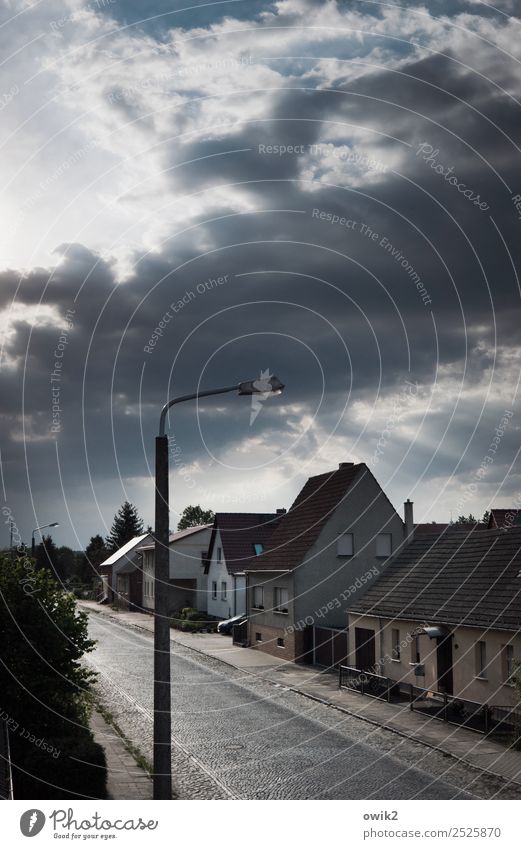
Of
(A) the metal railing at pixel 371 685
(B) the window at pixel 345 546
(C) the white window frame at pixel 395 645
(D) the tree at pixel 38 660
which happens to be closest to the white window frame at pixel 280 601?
(B) the window at pixel 345 546

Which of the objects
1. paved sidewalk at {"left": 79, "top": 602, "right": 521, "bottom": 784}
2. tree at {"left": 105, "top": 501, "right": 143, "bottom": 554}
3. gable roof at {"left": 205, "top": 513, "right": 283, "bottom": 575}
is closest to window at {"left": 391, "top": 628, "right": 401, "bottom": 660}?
paved sidewalk at {"left": 79, "top": 602, "right": 521, "bottom": 784}

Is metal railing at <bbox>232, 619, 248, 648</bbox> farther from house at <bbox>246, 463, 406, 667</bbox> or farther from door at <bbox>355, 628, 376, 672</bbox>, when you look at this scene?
door at <bbox>355, 628, 376, 672</bbox>

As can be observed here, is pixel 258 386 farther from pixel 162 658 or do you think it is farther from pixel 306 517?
pixel 306 517

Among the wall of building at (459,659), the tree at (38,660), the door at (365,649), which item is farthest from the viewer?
the door at (365,649)

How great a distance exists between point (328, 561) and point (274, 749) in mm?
19657

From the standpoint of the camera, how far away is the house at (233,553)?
56.8m

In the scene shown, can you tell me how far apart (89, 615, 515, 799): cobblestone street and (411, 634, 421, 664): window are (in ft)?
13.0

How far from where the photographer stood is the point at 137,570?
8375 centimetres

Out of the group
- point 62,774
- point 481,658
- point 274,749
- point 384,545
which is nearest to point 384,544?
point 384,545

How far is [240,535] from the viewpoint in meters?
58.6

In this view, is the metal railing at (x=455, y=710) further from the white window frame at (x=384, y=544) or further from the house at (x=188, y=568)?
the house at (x=188, y=568)

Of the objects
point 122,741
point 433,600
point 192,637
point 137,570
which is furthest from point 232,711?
point 137,570
